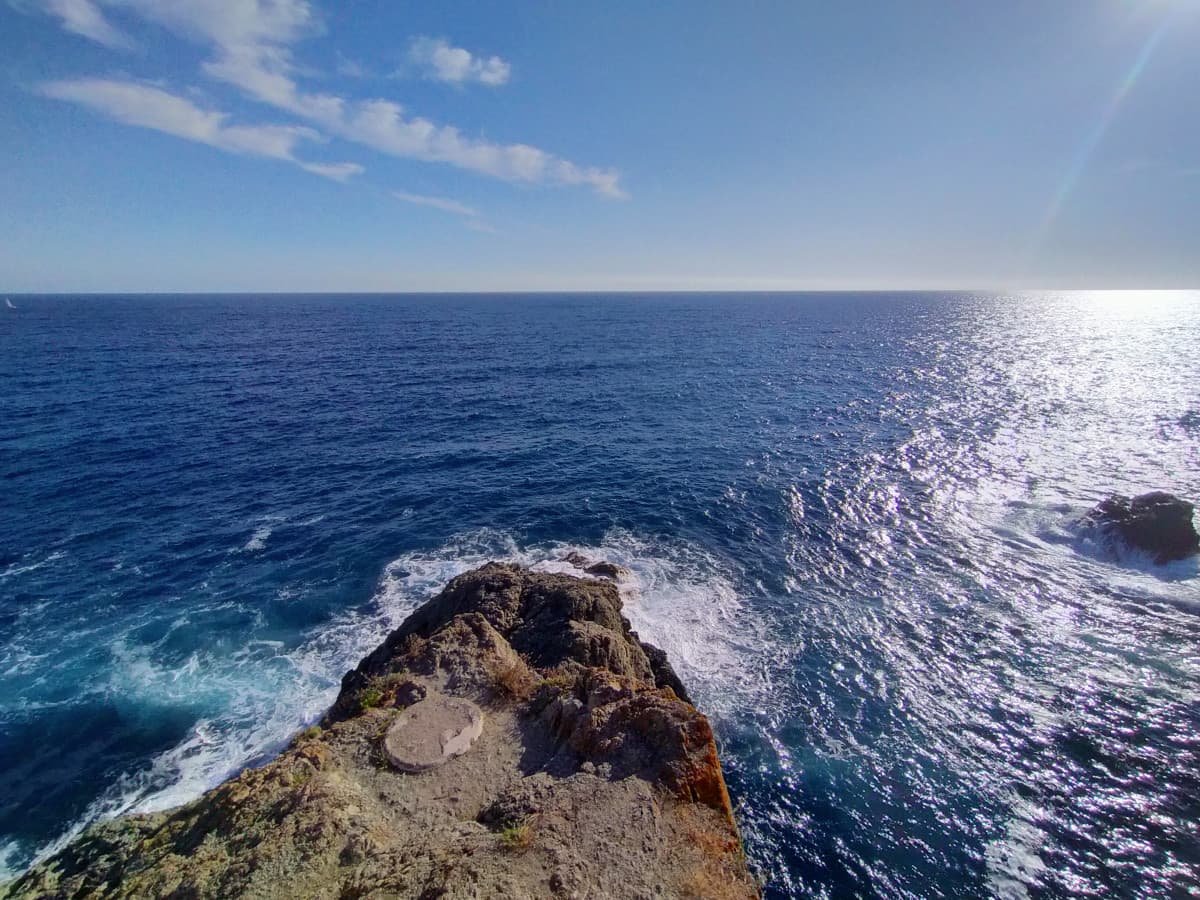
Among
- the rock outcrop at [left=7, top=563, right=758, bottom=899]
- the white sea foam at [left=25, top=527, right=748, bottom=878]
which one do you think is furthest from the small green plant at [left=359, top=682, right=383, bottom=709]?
the white sea foam at [left=25, top=527, right=748, bottom=878]

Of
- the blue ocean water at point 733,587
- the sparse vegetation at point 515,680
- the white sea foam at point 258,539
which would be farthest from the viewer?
the white sea foam at point 258,539

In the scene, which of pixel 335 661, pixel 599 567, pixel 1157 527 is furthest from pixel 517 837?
pixel 1157 527

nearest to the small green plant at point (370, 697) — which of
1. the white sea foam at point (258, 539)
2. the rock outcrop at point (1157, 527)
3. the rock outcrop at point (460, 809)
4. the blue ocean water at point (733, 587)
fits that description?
the rock outcrop at point (460, 809)

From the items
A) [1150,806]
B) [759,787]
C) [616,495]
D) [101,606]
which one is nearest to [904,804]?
[759,787]

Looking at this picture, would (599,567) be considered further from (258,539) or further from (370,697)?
(258,539)

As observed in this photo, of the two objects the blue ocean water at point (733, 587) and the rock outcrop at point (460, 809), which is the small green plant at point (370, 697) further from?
the blue ocean water at point (733, 587)

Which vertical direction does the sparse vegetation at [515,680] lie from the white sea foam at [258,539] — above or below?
above

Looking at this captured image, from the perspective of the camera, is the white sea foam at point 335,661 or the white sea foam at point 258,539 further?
the white sea foam at point 258,539

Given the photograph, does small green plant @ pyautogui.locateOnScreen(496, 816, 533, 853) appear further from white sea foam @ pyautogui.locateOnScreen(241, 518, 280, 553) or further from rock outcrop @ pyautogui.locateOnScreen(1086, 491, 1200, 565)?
rock outcrop @ pyautogui.locateOnScreen(1086, 491, 1200, 565)
